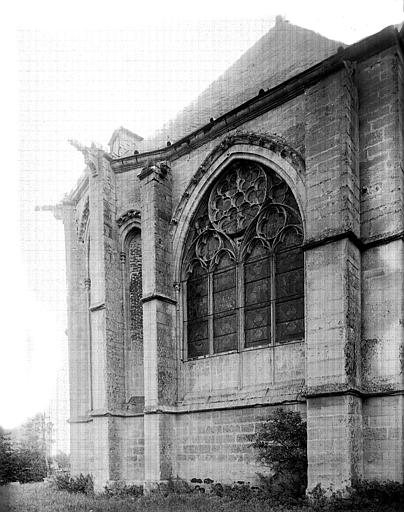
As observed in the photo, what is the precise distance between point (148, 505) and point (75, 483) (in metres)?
4.17

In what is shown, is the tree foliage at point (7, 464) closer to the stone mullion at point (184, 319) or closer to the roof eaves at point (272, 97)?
the stone mullion at point (184, 319)

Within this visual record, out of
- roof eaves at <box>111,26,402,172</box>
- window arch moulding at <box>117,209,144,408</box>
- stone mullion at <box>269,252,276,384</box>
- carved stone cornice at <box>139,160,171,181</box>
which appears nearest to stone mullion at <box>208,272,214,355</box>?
Result: stone mullion at <box>269,252,276,384</box>

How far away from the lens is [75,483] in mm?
12094

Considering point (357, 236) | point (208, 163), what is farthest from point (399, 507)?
point (208, 163)

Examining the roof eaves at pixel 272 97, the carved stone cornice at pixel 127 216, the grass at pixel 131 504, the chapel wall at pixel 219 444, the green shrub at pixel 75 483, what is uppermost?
the roof eaves at pixel 272 97

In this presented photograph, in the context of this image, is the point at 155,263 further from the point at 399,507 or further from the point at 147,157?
the point at 399,507

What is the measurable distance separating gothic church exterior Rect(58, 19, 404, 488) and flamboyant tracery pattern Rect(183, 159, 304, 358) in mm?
33

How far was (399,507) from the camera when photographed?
6375 millimetres

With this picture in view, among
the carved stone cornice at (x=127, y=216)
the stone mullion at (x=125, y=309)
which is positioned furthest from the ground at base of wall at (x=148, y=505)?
the carved stone cornice at (x=127, y=216)

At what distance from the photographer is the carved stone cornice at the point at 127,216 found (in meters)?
12.0

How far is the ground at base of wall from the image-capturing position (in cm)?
728

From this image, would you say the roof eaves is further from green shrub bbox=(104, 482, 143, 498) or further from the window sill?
green shrub bbox=(104, 482, 143, 498)

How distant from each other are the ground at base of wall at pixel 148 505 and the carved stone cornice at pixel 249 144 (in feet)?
18.2

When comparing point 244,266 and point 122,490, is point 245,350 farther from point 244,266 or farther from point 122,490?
point 122,490
